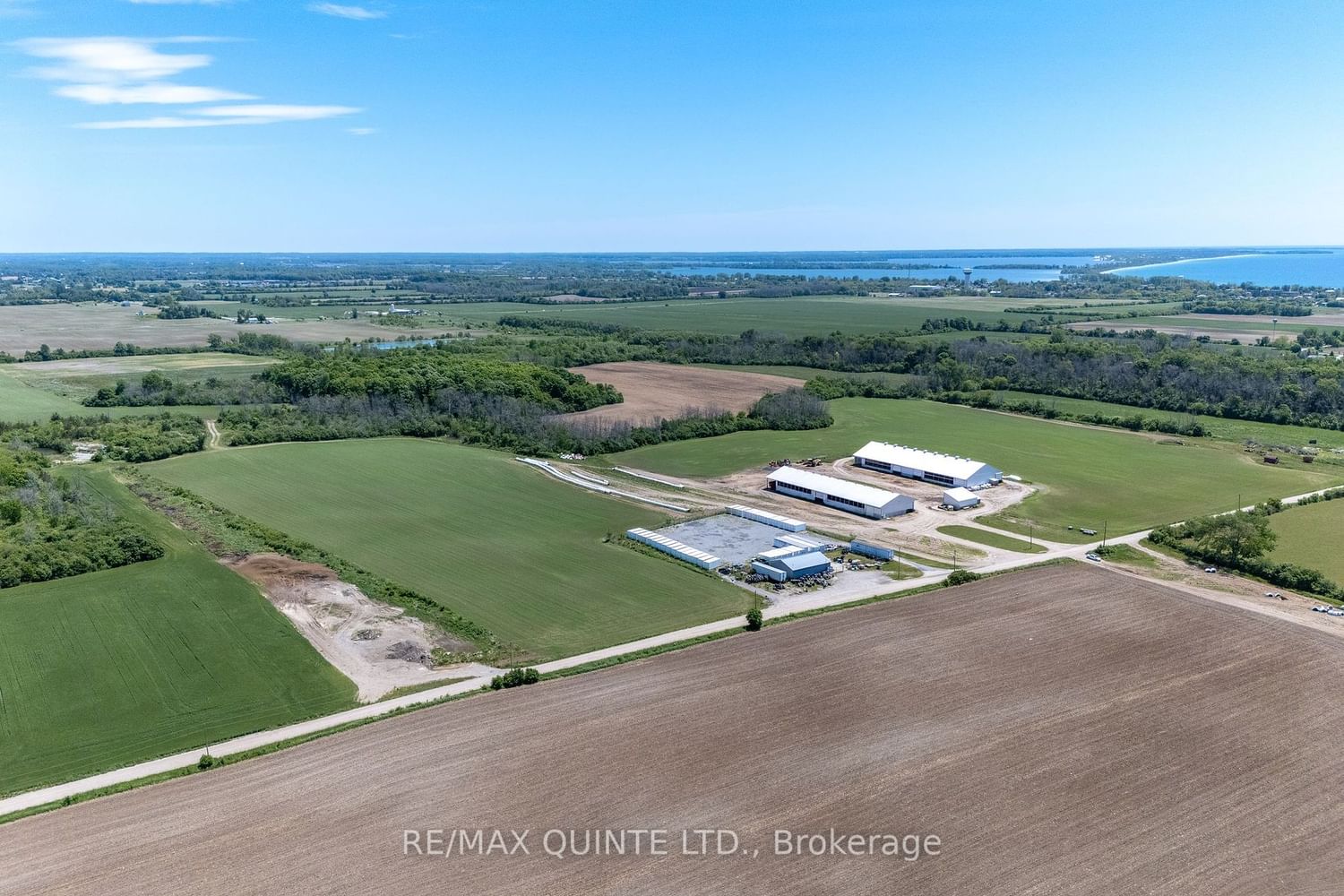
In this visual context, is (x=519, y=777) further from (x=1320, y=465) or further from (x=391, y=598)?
(x=1320, y=465)

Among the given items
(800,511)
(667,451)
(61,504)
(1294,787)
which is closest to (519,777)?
(1294,787)

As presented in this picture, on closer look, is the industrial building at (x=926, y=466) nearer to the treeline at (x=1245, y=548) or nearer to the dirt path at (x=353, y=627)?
the treeline at (x=1245, y=548)

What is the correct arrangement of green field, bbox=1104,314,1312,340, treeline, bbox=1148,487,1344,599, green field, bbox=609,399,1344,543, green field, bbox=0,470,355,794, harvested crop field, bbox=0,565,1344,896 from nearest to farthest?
harvested crop field, bbox=0,565,1344,896 → green field, bbox=0,470,355,794 → treeline, bbox=1148,487,1344,599 → green field, bbox=609,399,1344,543 → green field, bbox=1104,314,1312,340

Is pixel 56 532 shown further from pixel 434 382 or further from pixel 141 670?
pixel 434 382

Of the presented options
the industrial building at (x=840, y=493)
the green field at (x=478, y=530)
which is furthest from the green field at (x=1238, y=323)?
the green field at (x=478, y=530)

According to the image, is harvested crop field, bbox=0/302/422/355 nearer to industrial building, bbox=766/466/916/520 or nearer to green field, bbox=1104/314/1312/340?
industrial building, bbox=766/466/916/520

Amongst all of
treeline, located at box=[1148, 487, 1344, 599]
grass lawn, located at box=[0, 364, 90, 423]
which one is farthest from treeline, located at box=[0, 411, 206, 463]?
treeline, located at box=[1148, 487, 1344, 599]

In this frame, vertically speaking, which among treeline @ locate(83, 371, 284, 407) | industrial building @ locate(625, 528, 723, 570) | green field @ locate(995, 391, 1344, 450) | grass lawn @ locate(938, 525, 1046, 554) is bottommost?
grass lawn @ locate(938, 525, 1046, 554)
